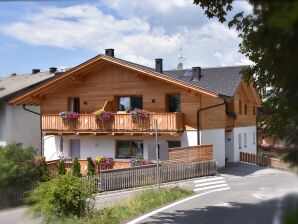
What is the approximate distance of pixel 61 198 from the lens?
11805mm

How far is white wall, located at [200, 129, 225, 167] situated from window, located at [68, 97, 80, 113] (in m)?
9.03

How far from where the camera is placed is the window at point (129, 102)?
96.4ft

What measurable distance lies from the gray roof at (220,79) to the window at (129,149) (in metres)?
6.40

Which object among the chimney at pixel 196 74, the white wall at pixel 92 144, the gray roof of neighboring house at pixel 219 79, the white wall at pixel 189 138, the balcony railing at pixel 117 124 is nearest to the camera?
the balcony railing at pixel 117 124

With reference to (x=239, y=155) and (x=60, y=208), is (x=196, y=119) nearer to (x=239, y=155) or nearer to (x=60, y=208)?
(x=239, y=155)

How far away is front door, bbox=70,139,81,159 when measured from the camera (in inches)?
1234

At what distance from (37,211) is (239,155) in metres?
25.2

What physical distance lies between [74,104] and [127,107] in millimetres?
4335

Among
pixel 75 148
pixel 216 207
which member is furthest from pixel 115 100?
pixel 216 207

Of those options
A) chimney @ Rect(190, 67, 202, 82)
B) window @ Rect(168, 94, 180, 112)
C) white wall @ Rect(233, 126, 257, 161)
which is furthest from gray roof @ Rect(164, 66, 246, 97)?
window @ Rect(168, 94, 180, 112)

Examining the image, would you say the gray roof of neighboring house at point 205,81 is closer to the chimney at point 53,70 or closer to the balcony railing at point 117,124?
the chimney at point 53,70

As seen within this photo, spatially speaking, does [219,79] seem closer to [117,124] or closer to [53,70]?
[117,124]

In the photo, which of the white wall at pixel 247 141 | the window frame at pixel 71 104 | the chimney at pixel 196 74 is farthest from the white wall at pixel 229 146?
the window frame at pixel 71 104

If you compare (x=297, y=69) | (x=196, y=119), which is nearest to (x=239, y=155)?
(x=196, y=119)
